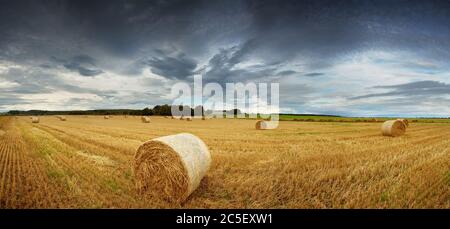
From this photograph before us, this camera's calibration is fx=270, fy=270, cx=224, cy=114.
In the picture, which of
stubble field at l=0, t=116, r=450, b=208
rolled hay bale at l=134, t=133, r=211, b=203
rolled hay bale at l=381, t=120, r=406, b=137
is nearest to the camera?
stubble field at l=0, t=116, r=450, b=208

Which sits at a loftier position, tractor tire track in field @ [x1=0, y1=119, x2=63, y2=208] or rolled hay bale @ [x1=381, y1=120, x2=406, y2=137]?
rolled hay bale @ [x1=381, y1=120, x2=406, y2=137]

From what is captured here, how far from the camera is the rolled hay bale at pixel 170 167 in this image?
4270 millimetres

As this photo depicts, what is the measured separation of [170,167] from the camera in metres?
4.46

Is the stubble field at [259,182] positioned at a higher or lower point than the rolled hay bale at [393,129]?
lower

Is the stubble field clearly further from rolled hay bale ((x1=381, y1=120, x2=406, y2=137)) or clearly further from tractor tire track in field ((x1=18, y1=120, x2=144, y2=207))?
rolled hay bale ((x1=381, y1=120, x2=406, y2=137))

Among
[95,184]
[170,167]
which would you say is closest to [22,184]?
[95,184]

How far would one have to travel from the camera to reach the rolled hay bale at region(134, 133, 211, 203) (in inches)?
168

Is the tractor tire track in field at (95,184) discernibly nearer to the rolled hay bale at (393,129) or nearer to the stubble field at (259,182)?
the stubble field at (259,182)

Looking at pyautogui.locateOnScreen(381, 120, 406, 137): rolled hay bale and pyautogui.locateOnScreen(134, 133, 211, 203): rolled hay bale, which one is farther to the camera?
pyautogui.locateOnScreen(381, 120, 406, 137): rolled hay bale

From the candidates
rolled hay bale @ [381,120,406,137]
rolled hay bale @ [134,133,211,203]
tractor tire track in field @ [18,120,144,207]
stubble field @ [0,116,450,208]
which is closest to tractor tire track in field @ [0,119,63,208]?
stubble field @ [0,116,450,208]

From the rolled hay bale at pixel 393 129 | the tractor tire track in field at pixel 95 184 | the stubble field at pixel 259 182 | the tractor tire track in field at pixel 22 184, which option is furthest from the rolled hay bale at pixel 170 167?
the rolled hay bale at pixel 393 129

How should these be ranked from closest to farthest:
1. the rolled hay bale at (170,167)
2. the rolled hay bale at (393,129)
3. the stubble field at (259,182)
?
the stubble field at (259,182), the rolled hay bale at (170,167), the rolled hay bale at (393,129)
